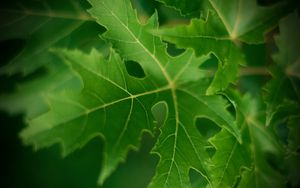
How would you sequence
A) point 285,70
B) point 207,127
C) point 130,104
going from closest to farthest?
point 130,104
point 285,70
point 207,127

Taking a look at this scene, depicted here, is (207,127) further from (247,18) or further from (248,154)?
(247,18)

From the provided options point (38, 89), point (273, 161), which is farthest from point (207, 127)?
point (38, 89)

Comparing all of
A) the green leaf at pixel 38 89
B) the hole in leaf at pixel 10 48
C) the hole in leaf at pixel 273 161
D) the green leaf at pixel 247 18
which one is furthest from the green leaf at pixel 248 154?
the hole in leaf at pixel 10 48

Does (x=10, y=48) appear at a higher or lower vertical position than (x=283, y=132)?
higher

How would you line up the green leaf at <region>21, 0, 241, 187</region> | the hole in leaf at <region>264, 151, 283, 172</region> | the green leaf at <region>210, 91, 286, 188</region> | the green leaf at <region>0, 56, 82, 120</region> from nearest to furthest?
the green leaf at <region>21, 0, 241, 187</region> < the green leaf at <region>210, 91, 286, 188</region> < the hole in leaf at <region>264, 151, 283, 172</region> < the green leaf at <region>0, 56, 82, 120</region>

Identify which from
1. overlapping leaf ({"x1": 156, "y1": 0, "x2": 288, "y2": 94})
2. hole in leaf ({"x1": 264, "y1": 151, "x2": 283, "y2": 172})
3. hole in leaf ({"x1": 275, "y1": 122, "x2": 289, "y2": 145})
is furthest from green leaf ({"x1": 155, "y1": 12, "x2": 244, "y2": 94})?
hole in leaf ({"x1": 275, "y1": 122, "x2": 289, "y2": 145})

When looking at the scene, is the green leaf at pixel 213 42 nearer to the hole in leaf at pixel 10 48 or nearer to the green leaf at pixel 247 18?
the green leaf at pixel 247 18

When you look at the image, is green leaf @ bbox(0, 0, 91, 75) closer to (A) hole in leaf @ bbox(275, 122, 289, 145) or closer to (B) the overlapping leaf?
(B) the overlapping leaf
